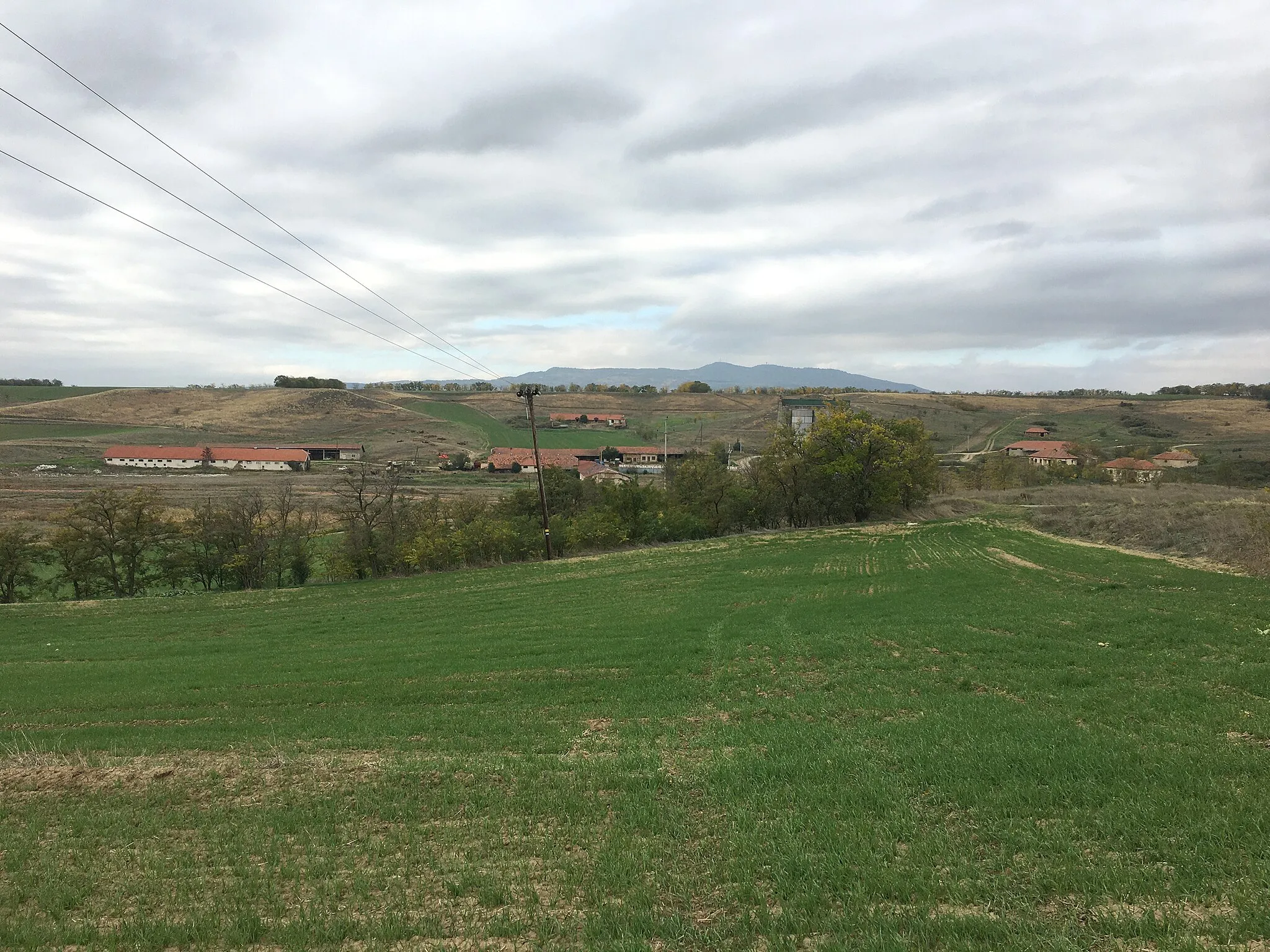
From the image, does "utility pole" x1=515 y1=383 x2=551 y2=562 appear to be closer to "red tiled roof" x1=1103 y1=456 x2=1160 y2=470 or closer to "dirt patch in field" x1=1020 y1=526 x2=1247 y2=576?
"dirt patch in field" x1=1020 y1=526 x2=1247 y2=576

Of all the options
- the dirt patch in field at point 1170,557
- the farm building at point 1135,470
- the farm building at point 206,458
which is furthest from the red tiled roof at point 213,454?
the farm building at point 1135,470

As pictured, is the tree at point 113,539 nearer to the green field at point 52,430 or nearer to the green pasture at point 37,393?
the green field at point 52,430

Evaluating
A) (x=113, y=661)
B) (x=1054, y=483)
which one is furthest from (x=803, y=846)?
(x=1054, y=483)

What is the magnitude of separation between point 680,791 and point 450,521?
48.7 metres

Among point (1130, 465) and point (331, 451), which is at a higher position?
point (331, 451)

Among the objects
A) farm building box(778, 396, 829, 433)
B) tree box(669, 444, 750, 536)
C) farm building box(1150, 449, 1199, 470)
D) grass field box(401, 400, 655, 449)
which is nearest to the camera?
tree box(669, 444, 750, 536)

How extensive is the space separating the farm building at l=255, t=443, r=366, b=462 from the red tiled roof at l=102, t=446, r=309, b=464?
5.37 m

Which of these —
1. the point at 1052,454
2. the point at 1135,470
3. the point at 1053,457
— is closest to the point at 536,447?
the point at 1135,470

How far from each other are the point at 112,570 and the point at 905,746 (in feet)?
187

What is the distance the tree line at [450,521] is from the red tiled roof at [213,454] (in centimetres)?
5740

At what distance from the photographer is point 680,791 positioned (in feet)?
31.0

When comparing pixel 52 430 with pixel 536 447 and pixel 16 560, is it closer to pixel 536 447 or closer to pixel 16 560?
pixel 16 560

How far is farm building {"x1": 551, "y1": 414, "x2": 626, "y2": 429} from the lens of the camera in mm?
165875

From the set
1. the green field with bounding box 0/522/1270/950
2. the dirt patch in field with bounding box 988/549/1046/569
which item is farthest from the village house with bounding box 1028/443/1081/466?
the green field with bounding box 0/522/1270/950
